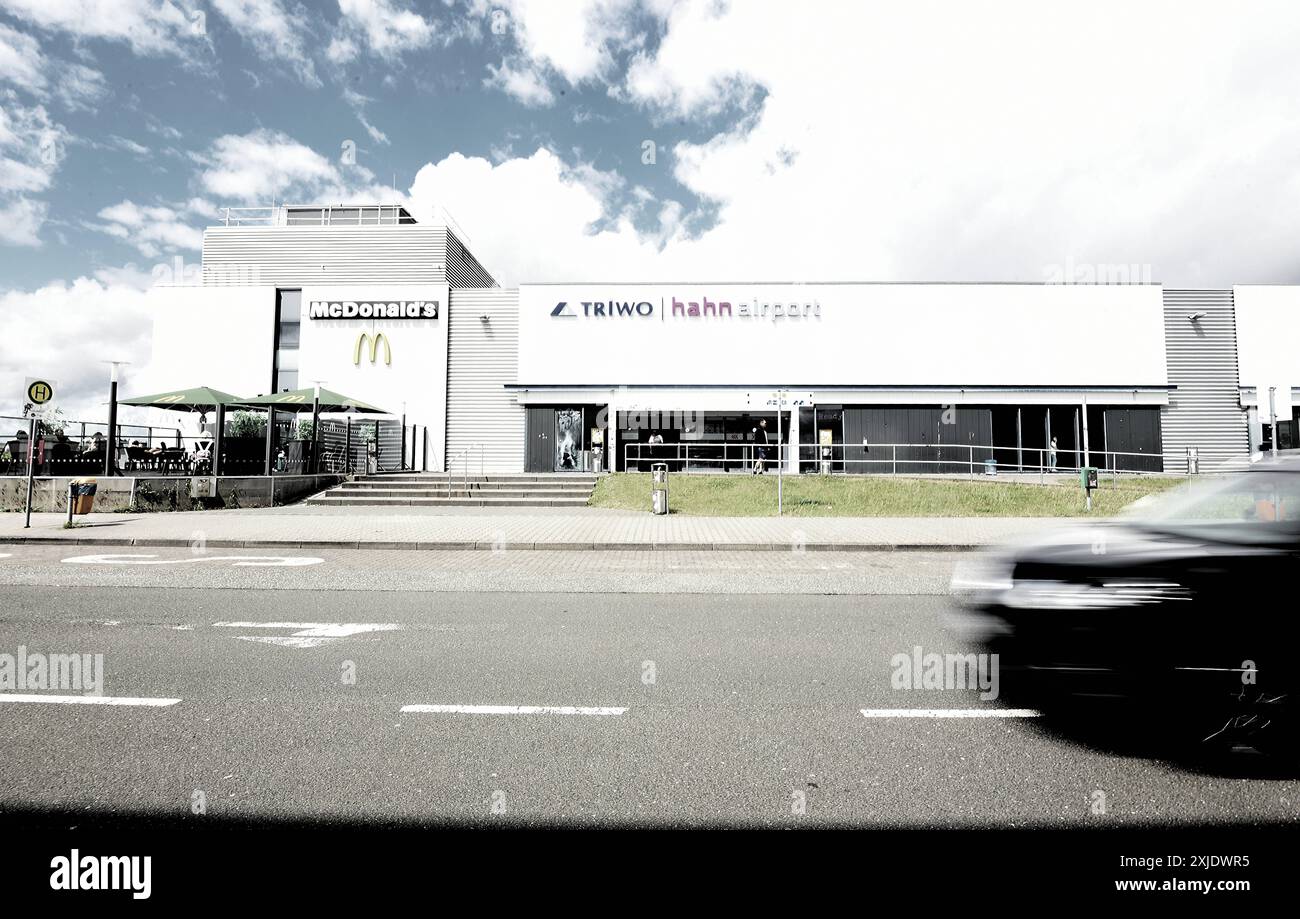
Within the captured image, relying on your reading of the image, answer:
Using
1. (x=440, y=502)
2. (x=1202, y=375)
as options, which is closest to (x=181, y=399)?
(x=440, y=502)

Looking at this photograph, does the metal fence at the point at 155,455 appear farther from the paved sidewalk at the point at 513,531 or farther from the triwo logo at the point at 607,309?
the triwo logo at the point at 607,309

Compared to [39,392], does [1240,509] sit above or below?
below

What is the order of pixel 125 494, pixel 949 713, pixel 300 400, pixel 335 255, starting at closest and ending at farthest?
1. pixel 949 713
2. pixel 125 494
3. pixel 300 400
4. pixel 335 255

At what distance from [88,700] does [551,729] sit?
296 cm

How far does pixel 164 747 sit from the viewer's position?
3539mm

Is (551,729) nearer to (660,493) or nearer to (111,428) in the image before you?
(660,493)

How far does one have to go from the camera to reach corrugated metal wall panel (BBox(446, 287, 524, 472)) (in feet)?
99.2

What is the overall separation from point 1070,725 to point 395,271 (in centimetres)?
3407

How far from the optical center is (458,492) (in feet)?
69.6

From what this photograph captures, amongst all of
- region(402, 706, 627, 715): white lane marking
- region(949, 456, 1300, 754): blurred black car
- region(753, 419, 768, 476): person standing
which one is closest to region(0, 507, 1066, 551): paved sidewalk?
region(949, 456, 1300, 754): blurred black car

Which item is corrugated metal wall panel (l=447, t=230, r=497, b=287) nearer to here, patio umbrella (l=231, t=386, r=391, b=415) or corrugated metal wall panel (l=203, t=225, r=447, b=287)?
corrugated metal wall panel (l=203, t=225, r=447, b=287)
